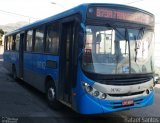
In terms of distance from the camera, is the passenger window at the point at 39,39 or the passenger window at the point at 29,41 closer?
the passenger window at the point at 39,39

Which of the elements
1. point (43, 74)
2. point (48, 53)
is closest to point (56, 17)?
point (48, 53)

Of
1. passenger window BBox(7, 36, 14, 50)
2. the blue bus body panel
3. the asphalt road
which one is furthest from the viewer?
passenger window BBox(7, 36, 14, 50)

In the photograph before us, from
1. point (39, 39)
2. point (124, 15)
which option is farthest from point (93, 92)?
point (39, 39)

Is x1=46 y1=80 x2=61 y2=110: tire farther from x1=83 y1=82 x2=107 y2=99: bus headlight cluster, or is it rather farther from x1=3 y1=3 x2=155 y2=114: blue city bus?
x1=83 y1=82 x2=107 y2=99: bus headlight cluster

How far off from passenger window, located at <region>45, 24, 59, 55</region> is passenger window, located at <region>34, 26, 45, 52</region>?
1.94ft

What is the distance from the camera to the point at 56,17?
28.8 ft

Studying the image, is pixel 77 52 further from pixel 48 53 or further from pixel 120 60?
pixel 48 53

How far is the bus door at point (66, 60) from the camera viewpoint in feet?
25.1

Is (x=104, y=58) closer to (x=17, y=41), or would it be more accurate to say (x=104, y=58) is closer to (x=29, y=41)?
(x=29, y=41)

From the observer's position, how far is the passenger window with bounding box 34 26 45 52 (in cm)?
1000

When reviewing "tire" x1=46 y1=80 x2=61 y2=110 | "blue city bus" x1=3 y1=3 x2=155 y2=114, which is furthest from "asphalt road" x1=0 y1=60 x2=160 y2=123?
"blue city bus" x1=3 y1=3 x2=155 y2=114

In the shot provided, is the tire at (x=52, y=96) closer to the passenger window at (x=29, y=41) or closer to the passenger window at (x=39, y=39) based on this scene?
the passenger window at (x=39, y=39)

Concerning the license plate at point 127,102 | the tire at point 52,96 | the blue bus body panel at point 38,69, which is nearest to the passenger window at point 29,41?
the blue bus body panel at point 38,69

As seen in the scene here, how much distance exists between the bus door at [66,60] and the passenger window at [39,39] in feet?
6.50
